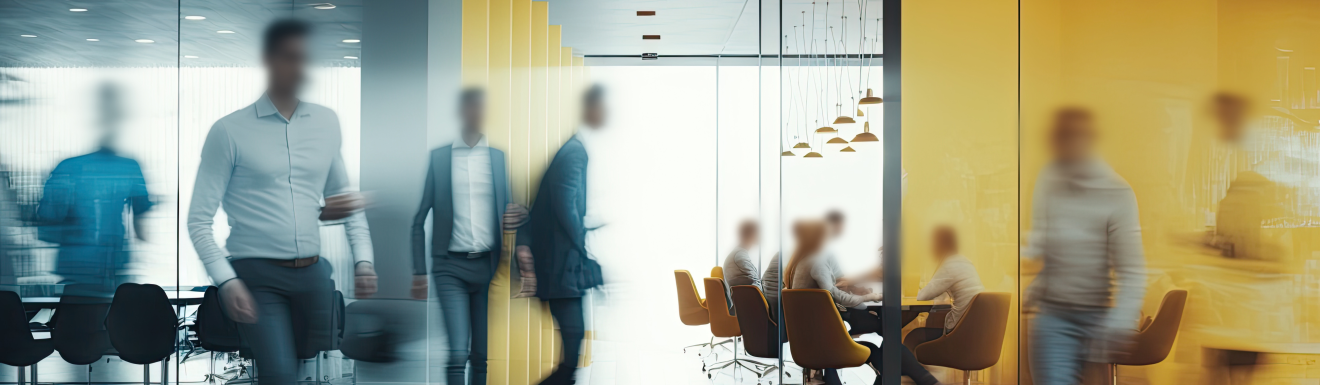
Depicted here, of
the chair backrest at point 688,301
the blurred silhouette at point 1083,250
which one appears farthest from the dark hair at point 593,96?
the blurred silhouette at point 1083,250

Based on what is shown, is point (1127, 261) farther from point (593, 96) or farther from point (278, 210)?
point (278, 210)

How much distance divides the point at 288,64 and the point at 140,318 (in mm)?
1084

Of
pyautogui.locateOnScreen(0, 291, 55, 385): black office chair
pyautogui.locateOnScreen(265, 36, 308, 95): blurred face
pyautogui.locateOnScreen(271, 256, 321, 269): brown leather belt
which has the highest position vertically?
pyautogui.locateOnScreen(265, 36, 308, 95): blurred face

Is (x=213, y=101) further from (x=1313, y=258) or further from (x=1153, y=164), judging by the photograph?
(x=1313, y=258)

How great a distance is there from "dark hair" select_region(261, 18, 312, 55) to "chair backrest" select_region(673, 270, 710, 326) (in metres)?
1.67

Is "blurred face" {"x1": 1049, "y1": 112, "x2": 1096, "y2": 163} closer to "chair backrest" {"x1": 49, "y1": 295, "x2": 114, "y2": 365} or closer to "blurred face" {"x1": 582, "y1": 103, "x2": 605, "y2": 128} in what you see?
"blurred face" {"x1": 582, "y1": 103, "x2": 605, "y2": 128}

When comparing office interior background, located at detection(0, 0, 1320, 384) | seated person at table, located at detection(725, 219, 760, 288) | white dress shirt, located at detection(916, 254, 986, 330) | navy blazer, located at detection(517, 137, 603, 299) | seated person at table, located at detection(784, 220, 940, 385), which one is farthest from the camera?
seated person at table, located at detection(725, 219, 760, 288)

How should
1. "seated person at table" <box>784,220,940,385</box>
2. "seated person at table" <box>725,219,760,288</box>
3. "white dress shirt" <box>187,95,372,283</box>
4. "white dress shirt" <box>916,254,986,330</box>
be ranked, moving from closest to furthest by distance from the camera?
"white dress shirt" <box>916,254,986,330</box> < "white dress shirt" <box>187,95,372,283</box> < "seated person at table" <box>784,220,940,385</box> < "seated person at table" <box>725,219,760,288</box>

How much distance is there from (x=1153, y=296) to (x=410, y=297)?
2.49 m

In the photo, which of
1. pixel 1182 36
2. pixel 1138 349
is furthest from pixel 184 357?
pixel 1182 36

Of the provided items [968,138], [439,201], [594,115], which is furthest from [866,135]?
[439,201]

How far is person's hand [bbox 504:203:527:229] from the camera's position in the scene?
249cm

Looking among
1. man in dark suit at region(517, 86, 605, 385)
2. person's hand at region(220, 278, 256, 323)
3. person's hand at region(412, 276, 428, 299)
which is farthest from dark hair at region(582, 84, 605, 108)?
person's hand at region(220, 278, 256, 323)

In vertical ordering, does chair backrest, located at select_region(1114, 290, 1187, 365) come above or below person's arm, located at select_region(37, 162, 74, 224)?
below
